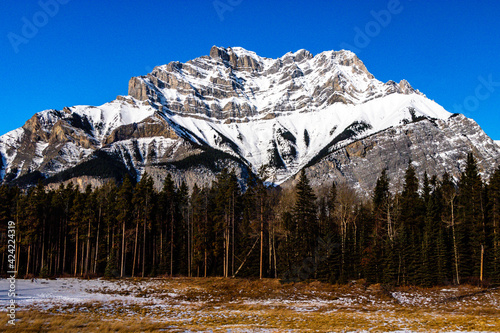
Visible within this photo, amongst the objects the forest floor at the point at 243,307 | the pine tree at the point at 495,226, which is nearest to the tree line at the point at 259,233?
the pine tree at the point at 495,226

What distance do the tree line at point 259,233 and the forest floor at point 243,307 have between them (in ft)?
15.5

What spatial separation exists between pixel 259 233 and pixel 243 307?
1980cm

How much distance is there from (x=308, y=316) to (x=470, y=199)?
3674 centimetres

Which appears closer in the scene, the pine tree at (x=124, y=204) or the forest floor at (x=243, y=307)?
the forest floor at (x=243, y=307)

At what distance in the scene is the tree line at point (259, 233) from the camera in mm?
47844

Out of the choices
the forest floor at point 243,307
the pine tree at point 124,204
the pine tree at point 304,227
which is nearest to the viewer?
the forest floor at point 243,307

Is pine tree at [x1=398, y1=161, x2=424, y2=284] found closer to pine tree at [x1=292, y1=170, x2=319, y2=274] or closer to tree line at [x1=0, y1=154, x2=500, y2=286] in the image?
tree line at [x1=0, y1=154, x2=500, y2=286]

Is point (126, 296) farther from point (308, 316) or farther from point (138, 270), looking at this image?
point (138, 270)

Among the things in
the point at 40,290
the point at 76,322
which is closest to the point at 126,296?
the point at 40,290

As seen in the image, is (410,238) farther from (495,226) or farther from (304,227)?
(304,227)

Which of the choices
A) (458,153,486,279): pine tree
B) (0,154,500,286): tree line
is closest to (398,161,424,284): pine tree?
(0,154,500,286): tree line

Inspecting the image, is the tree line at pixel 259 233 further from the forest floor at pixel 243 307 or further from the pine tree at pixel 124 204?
the forest floor at pixel 243 307

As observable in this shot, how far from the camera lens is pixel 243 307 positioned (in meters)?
29.7

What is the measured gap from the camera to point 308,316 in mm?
25578
